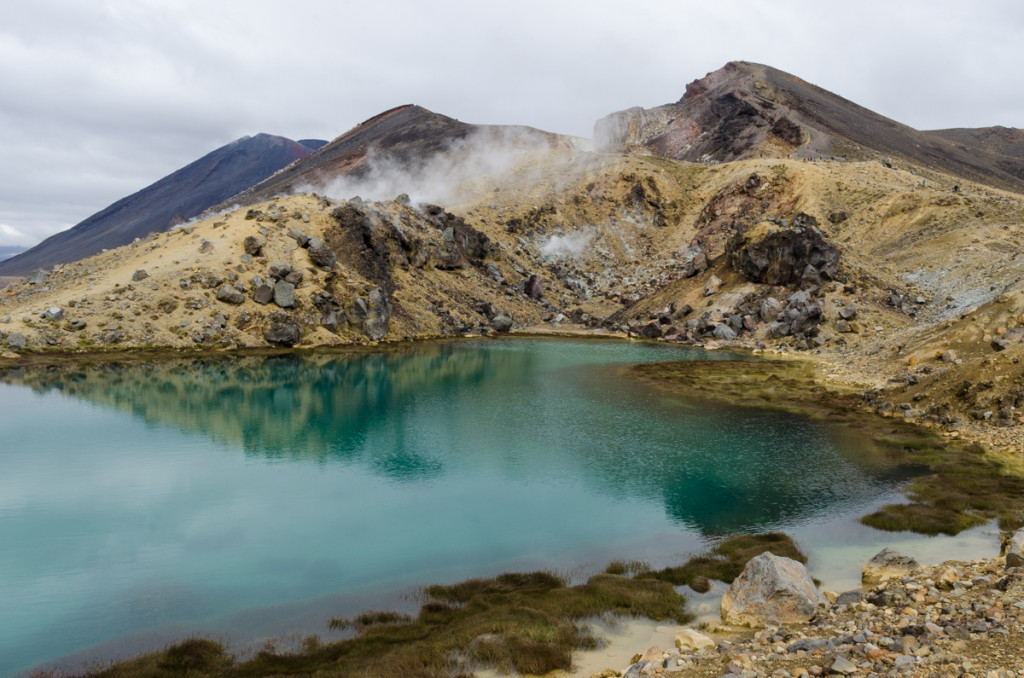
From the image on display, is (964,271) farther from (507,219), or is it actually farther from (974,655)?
(974,655)

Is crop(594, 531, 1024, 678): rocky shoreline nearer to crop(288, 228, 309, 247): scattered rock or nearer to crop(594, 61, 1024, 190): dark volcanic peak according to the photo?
crop(288, 228, 309, 247): scattered rock

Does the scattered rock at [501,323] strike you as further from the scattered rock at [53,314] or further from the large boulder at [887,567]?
the large boulder at [887,567]

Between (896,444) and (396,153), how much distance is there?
453 feet

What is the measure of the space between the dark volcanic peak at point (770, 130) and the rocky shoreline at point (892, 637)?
5314 inches

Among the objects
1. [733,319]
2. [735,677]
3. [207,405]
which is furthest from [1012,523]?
[733,319]

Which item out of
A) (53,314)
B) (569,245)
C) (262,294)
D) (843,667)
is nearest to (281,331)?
(262,294)

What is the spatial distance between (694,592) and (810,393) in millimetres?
34943

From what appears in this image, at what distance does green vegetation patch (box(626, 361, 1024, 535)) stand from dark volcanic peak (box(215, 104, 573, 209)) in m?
Result: 88.1

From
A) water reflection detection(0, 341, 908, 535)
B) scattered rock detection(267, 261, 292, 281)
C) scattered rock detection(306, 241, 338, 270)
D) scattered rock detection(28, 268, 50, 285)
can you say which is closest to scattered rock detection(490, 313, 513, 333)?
scattered rock detection(306, 241, 338, 270)

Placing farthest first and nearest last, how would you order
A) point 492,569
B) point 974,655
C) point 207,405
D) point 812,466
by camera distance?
1. point 207,405
2. point 812,466
3. point 492,569
4. point 974,655

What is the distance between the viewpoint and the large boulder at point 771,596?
53.4 feet

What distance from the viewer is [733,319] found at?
80625 millimetres

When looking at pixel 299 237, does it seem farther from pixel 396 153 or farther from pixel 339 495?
pixel 396 153

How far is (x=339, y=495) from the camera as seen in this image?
2794cm
